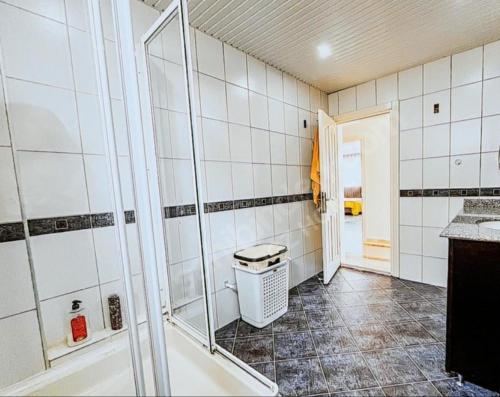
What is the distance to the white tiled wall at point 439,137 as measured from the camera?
2.12 meters

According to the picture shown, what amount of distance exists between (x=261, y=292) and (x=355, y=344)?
72 centimetres

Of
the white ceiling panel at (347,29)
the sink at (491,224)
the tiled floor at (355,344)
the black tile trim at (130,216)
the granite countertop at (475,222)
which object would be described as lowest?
the tiled floor at (355,344)

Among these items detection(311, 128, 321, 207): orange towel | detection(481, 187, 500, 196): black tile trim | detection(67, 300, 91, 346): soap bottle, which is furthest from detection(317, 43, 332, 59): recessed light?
detection(67, 300, 91, 346): soap bottle

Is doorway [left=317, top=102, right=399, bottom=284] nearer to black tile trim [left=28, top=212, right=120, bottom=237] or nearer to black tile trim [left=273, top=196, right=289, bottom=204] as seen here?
black tile trim [left=273, top=196, right=289, bottom=204]

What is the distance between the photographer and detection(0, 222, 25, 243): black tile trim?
3.31ft

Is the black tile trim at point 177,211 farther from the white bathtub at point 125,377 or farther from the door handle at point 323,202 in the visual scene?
the door handle at point 323,202

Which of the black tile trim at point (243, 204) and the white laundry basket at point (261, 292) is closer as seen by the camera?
the white laundry basket at point (261, 292)

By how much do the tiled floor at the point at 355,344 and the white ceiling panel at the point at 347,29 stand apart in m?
2.25

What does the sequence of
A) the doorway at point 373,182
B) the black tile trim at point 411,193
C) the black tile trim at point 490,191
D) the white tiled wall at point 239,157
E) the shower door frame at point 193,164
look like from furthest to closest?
the doorway at point 373,182, the black tile trim at point 411,193, the black tile trim at point 490,191, the white tiled wall at point 239,157, the shower door frame at point 193,164

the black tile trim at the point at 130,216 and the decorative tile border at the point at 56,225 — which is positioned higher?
the black tile trim at the point at 130,216

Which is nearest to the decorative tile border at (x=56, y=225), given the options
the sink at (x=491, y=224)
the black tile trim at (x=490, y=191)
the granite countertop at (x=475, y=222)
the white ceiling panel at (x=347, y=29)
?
the white ceiling panel at (x=347, y=29)

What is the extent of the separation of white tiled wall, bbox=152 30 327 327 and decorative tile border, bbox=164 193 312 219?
35 mm

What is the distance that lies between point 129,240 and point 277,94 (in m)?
2.13

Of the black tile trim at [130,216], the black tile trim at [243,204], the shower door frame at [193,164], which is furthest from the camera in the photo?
the black tile trim at [243,204]
